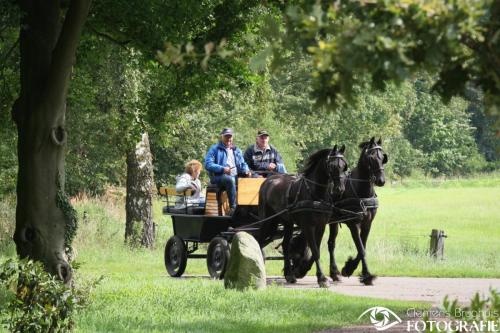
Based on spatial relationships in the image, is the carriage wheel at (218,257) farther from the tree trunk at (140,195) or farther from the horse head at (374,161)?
the tree trunk at (140,195)

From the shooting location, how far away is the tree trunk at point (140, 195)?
26.7 meters

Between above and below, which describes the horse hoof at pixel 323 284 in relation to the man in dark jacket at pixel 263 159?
below

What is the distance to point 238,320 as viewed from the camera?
1209 cm

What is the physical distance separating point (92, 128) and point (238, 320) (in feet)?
52.8

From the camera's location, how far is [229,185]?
1870 centimetres

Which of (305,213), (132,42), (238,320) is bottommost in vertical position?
(238,320)

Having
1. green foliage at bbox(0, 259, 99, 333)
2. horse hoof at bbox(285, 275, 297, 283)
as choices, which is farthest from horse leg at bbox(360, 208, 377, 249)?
green foliage at bbox(0, 259, 99, 333)

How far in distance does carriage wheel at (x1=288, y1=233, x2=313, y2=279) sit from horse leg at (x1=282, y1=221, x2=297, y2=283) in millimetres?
67

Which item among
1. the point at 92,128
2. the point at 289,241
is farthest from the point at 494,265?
the point at 92,128

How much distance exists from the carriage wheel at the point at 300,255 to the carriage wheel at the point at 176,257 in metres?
2.07

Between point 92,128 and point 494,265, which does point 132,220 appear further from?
point 494,265

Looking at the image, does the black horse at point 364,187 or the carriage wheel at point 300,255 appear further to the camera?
the carriage wheel at point 300,255

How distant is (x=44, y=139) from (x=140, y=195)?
13532 millimetres

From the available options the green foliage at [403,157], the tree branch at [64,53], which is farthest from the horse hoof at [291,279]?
the green foliage at [403,157]
